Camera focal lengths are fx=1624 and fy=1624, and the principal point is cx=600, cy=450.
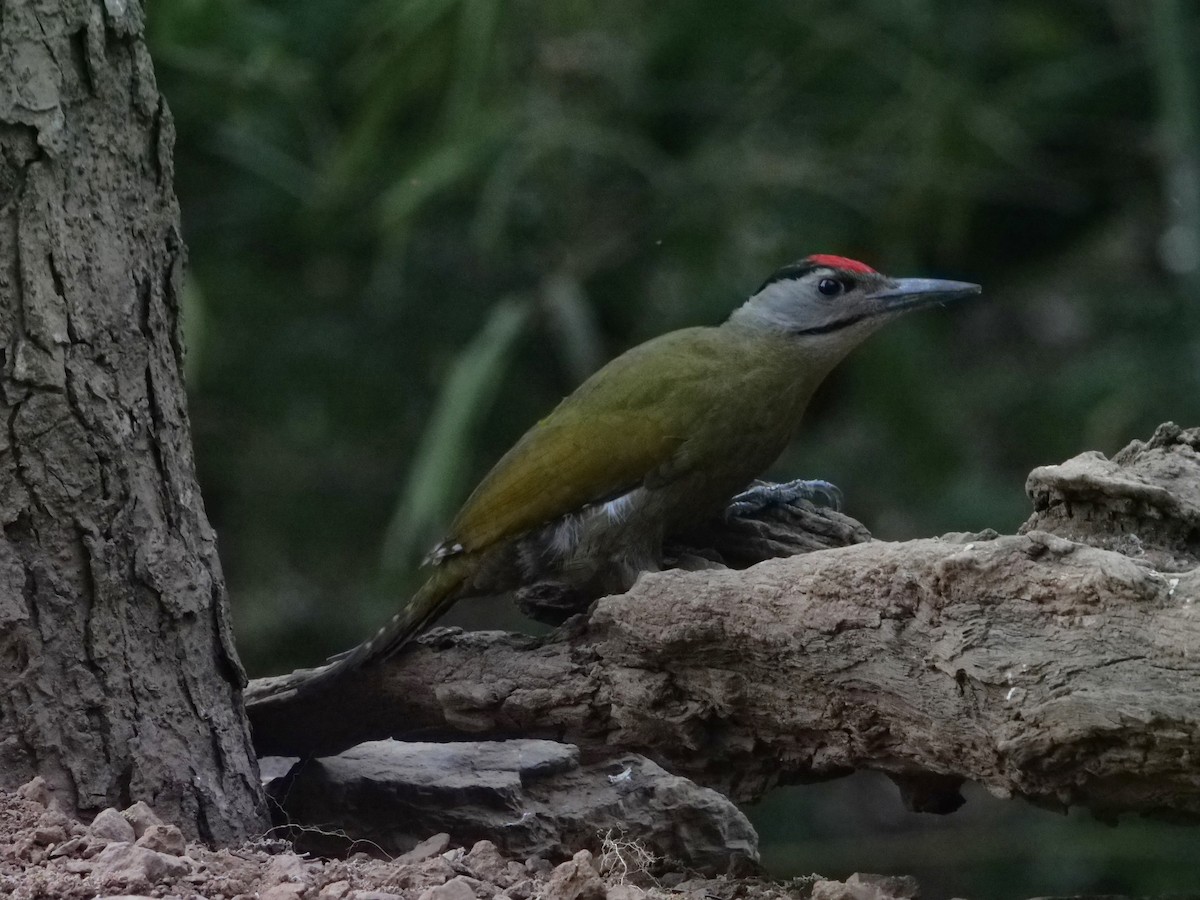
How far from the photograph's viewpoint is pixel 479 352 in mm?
6305

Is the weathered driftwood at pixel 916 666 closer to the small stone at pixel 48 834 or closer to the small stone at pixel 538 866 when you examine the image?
the small stone at pixel 538 866

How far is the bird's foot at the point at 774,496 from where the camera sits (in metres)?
3.81

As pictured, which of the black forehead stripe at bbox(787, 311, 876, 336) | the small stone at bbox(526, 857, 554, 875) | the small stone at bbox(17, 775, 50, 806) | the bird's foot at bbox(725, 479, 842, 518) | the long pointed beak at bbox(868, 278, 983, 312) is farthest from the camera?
the black forehead stripe at bbox(787, 311, 876, 336)

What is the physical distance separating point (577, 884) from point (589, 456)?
1.34 m

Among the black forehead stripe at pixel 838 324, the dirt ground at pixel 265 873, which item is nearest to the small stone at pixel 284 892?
the dirt ground at pixel 265 873

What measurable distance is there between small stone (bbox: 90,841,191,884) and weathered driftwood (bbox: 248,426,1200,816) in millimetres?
882

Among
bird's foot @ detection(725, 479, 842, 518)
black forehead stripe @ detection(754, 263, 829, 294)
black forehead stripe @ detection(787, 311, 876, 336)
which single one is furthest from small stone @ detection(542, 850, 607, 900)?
black forehead stripe @ detection(754, 263, 829, 294)

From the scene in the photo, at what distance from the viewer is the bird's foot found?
3811 millimetres

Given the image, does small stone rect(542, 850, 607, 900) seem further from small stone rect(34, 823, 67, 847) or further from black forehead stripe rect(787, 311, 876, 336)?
black forehead stripe rect(787, 311, 876, 336)

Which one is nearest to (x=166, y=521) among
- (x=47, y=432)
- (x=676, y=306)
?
(x=47, y=432)

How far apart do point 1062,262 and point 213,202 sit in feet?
12.6

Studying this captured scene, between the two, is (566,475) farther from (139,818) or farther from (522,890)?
(139,818)

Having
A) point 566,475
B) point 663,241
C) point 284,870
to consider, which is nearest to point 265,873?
point 284,870

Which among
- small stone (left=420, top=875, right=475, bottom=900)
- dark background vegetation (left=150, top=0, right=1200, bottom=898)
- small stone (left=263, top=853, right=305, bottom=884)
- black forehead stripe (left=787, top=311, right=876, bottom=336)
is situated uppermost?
dark background vegetation (left=150, top=0, right=1200, bottom=898)
